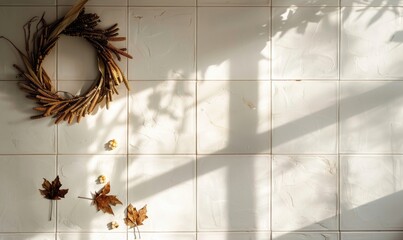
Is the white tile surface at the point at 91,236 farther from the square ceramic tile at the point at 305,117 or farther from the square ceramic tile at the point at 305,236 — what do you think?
the square ceramic tile at the point at 305,117

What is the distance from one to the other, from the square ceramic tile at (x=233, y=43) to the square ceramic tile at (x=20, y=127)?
28.4 inches

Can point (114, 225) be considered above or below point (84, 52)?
below

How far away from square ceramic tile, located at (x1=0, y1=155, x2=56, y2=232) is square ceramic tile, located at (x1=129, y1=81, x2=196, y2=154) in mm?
394

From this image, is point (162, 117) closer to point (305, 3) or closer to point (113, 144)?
point (113, 144)

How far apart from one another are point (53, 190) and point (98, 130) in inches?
12.7

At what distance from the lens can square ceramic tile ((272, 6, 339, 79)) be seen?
5.49 ft

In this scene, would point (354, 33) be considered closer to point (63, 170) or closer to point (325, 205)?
point (325, 205)

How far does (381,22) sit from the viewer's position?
1.68 meters

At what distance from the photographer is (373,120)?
1.68 metres

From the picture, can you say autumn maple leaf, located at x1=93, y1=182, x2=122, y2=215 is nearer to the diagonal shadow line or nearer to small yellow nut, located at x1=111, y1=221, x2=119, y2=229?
small yellow nut, located at x1=111, y1=221, x2=119, y2=229

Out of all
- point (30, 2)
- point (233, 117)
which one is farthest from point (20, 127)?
point (233, 117)

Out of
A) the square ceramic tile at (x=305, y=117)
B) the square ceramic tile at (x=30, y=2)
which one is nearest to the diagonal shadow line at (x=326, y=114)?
the square ceramic tile at (x=305, y=117)

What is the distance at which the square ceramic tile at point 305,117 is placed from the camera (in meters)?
1.68

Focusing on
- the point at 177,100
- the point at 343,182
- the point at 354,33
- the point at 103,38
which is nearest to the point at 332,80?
the point at 354,33
